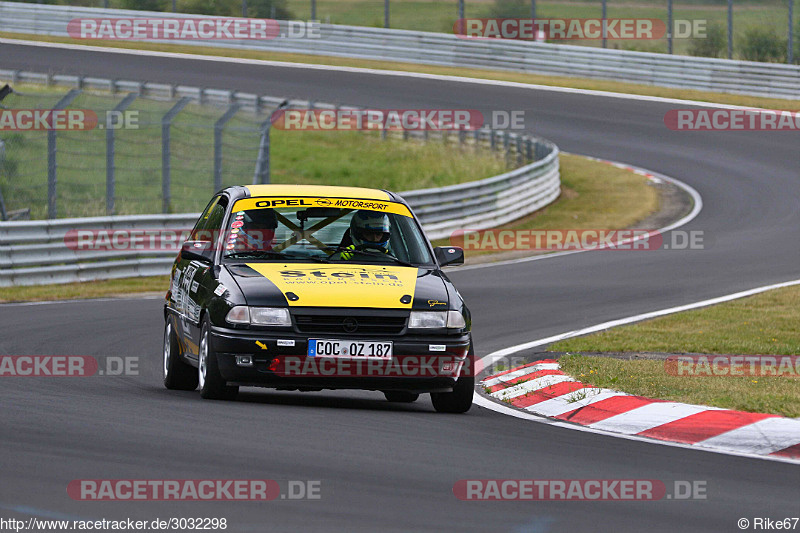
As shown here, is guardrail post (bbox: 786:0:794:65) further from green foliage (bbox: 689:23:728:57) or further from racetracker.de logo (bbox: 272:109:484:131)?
racetracker.de logo (bbox: 272:109:484:131)

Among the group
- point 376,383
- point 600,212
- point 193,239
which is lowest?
point 600,212

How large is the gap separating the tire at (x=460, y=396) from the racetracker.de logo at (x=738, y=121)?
94.3 ft

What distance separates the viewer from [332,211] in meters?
9.88

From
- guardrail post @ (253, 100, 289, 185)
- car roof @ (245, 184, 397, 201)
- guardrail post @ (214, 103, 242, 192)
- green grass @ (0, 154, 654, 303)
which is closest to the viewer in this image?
car roof @ (245, 184, 397, 201)

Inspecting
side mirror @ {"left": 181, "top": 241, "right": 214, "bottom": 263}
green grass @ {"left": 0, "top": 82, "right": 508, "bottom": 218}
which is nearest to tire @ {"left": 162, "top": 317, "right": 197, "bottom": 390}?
side mirror @ {"left": 181, "top": 241, "right": 214, "bottom": 263}

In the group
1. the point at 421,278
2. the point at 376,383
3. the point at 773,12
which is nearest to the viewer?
the point at 376,383

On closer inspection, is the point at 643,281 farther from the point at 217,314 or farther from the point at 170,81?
the point at 170,81

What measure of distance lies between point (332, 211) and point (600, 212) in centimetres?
1788

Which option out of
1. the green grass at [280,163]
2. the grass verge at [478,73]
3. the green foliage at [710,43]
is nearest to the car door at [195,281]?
the green grass at [280,163]

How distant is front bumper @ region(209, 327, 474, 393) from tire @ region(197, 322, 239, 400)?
0.26 feet

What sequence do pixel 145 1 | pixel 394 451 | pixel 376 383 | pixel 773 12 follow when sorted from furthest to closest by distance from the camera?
pixel 145 1 < pixel 773 12 < pixel 376 383 < pixel 394 451

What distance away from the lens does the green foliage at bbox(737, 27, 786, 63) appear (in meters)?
40.3

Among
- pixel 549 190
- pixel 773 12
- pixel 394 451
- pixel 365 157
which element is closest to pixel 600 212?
pixel 549 190

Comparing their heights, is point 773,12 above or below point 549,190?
above
